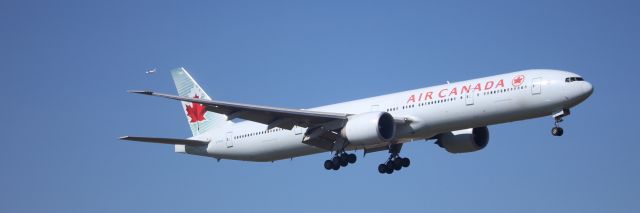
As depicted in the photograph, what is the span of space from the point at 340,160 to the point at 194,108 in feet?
40.9

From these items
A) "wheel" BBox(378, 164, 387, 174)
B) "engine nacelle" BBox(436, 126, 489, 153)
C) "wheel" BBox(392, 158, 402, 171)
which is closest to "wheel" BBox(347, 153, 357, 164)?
"wheel" BBox(378, 164, 387, 174)

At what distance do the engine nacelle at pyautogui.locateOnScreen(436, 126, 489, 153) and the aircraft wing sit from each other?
6864 mm

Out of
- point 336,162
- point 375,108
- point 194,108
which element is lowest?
point 336,162

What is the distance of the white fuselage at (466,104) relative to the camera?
52.7 metres

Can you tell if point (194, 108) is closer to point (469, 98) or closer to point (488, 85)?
point (469, 98)

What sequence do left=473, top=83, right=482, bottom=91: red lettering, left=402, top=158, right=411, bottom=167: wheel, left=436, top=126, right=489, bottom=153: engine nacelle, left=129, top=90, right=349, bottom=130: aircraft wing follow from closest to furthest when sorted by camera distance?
left=473, top=83, right=482, bottom=91: red lettering
left=129, top=90, right=349, bottom=130: aircraft wing
left=436, top=126, right=489, bottom=153: engine nacelle
left=402, top=158, right=411, bottom=167: wheel

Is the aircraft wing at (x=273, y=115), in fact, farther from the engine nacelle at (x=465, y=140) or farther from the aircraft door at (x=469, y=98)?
the engine nacelle at (x=465, y=140)

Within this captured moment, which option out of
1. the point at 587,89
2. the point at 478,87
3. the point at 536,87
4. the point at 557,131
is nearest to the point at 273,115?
the point at 478,87

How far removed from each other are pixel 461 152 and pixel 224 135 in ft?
41.5

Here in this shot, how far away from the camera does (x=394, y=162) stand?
2419 inches

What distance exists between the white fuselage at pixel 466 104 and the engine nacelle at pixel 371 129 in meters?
0.71

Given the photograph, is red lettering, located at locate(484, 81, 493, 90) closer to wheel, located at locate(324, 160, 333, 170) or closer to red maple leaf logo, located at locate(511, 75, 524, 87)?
red maple leaf logo, located at locate(511, 75, 524, 87)

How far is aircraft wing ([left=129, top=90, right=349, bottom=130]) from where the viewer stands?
55.4 m

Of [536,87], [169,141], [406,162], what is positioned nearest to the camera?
[536,87]
